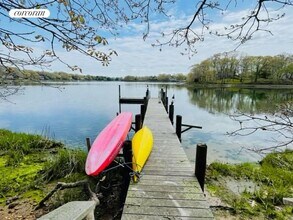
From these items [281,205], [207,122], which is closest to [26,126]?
[207,122]

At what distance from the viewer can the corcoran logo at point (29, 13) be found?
74.0 inches

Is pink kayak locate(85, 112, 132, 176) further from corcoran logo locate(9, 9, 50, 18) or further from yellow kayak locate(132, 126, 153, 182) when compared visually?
corcoran logo locate(9, 9, 50, 18)

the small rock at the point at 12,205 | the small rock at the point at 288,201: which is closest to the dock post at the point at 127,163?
the small rock at the point at 12,205

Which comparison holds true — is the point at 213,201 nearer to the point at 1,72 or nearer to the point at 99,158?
the point at 99,158

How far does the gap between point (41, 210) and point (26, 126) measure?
11.1 meters

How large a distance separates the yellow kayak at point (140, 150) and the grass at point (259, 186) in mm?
2103

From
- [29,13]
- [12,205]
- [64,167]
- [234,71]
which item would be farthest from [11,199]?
[234,71]

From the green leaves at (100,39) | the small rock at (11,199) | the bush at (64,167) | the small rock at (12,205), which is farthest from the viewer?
the bush at (64,167)

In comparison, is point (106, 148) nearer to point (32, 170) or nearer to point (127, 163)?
point (127, 163)

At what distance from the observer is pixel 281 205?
478cm

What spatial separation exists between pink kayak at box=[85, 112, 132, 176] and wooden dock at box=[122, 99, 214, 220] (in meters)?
0.76

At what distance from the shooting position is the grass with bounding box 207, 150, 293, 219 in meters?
4.52

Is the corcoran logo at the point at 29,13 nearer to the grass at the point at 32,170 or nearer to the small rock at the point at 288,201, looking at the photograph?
the grass at the point at 32,170

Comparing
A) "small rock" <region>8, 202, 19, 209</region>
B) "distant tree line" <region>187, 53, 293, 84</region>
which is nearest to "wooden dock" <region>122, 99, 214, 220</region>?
"small rock" <region>8, 202, 19, 209</region>
